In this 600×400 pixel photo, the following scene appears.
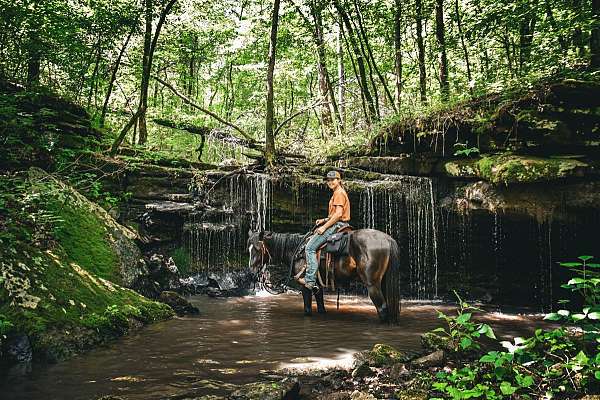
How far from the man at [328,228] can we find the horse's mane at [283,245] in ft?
2.33

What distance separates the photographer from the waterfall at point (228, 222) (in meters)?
13.5

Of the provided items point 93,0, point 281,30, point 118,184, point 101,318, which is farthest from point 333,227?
point 281,30

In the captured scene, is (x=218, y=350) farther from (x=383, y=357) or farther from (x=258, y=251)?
(x=258, y=251)

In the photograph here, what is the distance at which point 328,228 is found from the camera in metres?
8.79

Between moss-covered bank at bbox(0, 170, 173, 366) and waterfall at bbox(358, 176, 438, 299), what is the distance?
266 inches

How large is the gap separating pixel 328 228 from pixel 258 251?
77.5 inches

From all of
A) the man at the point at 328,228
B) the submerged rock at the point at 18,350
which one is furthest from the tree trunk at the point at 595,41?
the submerged rock at the point at 18,350

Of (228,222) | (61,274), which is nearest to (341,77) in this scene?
(228,222)

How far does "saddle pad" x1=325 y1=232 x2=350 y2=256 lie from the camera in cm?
864

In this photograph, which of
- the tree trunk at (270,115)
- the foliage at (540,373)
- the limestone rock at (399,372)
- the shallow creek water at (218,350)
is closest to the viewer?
the foliage at (540,373)

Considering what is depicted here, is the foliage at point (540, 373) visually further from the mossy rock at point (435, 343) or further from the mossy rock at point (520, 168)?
the mossy rock at point (520, 168)

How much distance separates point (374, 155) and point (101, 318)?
32.2 ft

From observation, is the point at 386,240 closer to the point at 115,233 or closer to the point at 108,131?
Result: the point at 115,233

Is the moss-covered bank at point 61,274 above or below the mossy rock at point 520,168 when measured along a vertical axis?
below
